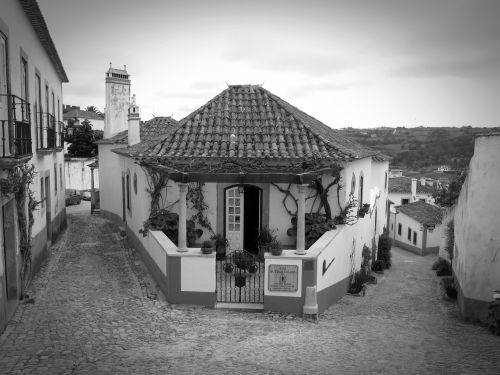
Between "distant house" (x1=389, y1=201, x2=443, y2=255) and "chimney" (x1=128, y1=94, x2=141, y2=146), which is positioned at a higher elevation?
"chimney" (x1=128, y1=94, x2=141, y2=146)

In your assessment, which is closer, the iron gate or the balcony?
the iron gate

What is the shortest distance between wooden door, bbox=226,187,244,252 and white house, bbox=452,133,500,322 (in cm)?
593

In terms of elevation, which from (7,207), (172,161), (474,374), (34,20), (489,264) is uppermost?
(34,20)

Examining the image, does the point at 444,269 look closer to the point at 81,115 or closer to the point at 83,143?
the point at 83,143

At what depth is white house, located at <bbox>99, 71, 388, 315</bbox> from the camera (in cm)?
999

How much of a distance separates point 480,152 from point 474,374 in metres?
5.33

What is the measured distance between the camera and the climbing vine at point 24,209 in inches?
356

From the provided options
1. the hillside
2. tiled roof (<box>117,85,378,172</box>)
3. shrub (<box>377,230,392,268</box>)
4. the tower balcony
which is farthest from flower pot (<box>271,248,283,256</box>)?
the hillside

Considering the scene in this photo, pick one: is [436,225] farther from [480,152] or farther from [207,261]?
[207,261]

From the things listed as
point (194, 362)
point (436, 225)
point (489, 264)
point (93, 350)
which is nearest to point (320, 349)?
point (194, 362)

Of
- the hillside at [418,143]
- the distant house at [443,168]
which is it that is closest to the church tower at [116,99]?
the hillside at [418,143]

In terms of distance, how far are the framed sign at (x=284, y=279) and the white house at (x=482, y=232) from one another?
4.25m

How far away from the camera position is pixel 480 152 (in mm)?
10727

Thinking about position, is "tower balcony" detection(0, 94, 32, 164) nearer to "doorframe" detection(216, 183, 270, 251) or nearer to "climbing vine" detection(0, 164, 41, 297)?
"climbing vine" detection(0, 164, 41, 297)
